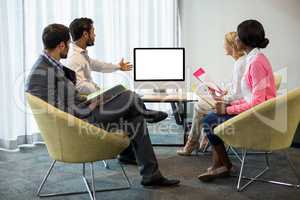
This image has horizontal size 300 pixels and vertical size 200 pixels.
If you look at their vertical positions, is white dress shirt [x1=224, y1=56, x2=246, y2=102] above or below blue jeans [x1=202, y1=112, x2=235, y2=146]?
above

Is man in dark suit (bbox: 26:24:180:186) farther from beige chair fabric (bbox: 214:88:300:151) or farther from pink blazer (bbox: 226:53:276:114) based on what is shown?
pink blazer (bbox: 226:53:276:114)

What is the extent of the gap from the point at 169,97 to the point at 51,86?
162 cm

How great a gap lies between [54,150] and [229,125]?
1161mm

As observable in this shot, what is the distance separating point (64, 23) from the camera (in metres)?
4.79

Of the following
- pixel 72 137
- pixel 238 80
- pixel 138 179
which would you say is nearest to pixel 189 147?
pixel 138 179

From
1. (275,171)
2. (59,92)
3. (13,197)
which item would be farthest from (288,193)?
(13,197)

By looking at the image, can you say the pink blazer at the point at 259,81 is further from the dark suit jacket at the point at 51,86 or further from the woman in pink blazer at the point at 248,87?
the dark suit jacket at the point at 51,86

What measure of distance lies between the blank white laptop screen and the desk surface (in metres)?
0.19

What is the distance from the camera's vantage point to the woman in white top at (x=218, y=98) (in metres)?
3.18

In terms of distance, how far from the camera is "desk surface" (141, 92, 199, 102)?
398cm

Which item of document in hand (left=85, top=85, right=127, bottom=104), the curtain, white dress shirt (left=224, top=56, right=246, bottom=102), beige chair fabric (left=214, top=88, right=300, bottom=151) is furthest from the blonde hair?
the curtain

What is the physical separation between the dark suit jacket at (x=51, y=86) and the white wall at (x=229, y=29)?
3245 millimetres

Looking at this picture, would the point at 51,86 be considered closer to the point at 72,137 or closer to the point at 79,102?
the point at 79,102

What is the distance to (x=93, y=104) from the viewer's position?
286cm
